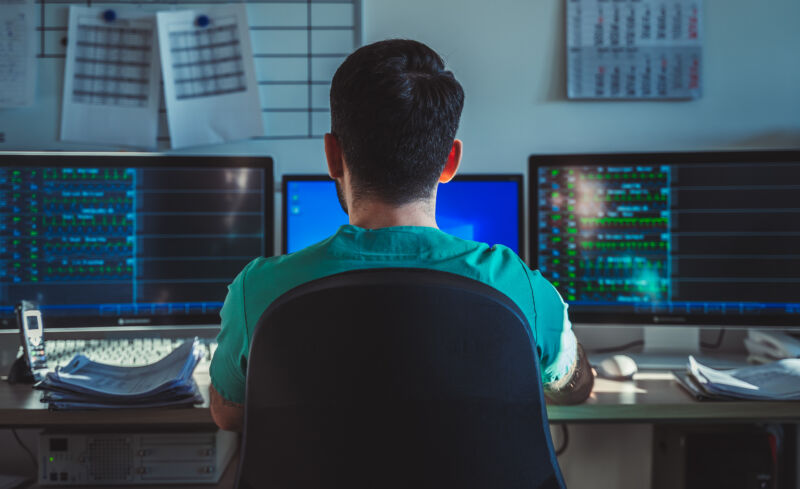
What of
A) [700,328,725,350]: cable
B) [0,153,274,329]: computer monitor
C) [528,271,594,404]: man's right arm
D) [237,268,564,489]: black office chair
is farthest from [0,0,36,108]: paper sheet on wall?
[700,328,725,350]: cable

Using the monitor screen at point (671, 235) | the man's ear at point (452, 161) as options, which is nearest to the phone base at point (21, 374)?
the man's ear at point (452, 161)

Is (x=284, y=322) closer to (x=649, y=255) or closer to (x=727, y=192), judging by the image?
(x=649, y=255)

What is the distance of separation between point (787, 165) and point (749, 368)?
0.51 m

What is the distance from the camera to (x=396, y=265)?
2.45 feet

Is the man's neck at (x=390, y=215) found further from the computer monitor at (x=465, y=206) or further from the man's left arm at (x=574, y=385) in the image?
the computer monitor at (x=465, y=206)

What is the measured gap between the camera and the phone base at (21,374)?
1.39 m

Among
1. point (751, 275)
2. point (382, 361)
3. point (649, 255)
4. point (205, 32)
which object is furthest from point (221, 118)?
point (751, 275)

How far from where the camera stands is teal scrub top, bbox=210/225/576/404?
750mm

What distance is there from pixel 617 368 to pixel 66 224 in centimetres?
135

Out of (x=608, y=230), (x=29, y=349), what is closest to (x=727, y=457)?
(x=608, y=230)

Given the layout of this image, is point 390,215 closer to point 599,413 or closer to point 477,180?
point 599,413

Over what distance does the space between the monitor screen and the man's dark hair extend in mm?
793

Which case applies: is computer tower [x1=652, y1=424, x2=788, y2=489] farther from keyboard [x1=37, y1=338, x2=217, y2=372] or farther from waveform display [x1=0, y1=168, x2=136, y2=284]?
waveform display [x1=0, y1=168, x2=136, y2=284]

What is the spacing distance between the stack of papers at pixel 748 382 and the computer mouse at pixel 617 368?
106 mm
